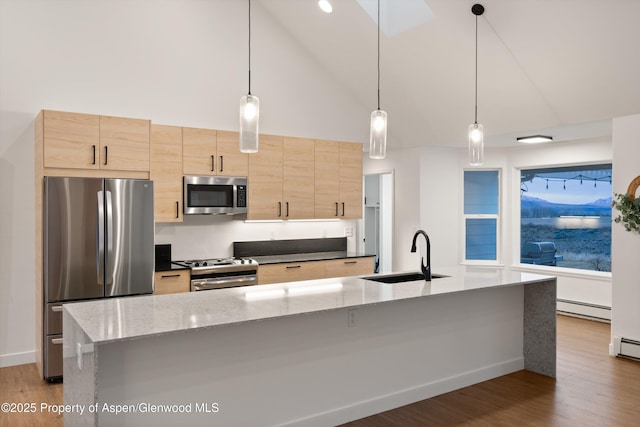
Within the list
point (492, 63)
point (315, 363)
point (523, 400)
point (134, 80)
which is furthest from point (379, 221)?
point (315, 363)

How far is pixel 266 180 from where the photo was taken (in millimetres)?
5867

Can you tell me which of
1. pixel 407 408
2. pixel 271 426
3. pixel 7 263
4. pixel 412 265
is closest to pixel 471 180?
pixel 412 265

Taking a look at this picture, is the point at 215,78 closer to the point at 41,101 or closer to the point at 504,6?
the point at 41,101

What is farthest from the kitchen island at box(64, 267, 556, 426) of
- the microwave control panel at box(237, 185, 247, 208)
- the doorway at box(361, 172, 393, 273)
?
the doorway at box(361, 172, 393, 273)

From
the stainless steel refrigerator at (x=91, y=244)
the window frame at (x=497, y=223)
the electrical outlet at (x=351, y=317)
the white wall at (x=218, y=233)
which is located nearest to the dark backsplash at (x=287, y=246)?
the white wall at (x=218, y=233)

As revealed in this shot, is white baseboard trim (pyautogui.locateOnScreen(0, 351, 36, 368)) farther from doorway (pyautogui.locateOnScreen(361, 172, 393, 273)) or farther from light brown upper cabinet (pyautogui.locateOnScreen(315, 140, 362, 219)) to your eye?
doorway (pyautogui.locateOnScreen(361, 172, 393, 273))

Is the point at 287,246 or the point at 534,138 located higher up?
the point at 534,138

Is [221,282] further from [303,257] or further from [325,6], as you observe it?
[325,6]

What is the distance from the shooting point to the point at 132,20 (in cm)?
531

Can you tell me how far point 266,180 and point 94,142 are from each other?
1.96 metres

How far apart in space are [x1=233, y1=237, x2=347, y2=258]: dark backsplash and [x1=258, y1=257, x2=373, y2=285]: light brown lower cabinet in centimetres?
58

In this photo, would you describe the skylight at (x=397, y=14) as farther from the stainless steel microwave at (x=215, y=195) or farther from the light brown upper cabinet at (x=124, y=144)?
the light brown upper cabinet at (x=124, y=144)

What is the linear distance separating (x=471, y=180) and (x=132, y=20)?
16.7ft

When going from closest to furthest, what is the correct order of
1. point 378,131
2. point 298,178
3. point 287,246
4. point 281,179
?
point 378,131 → point 281,179 → point 298,178 → point 287,246
